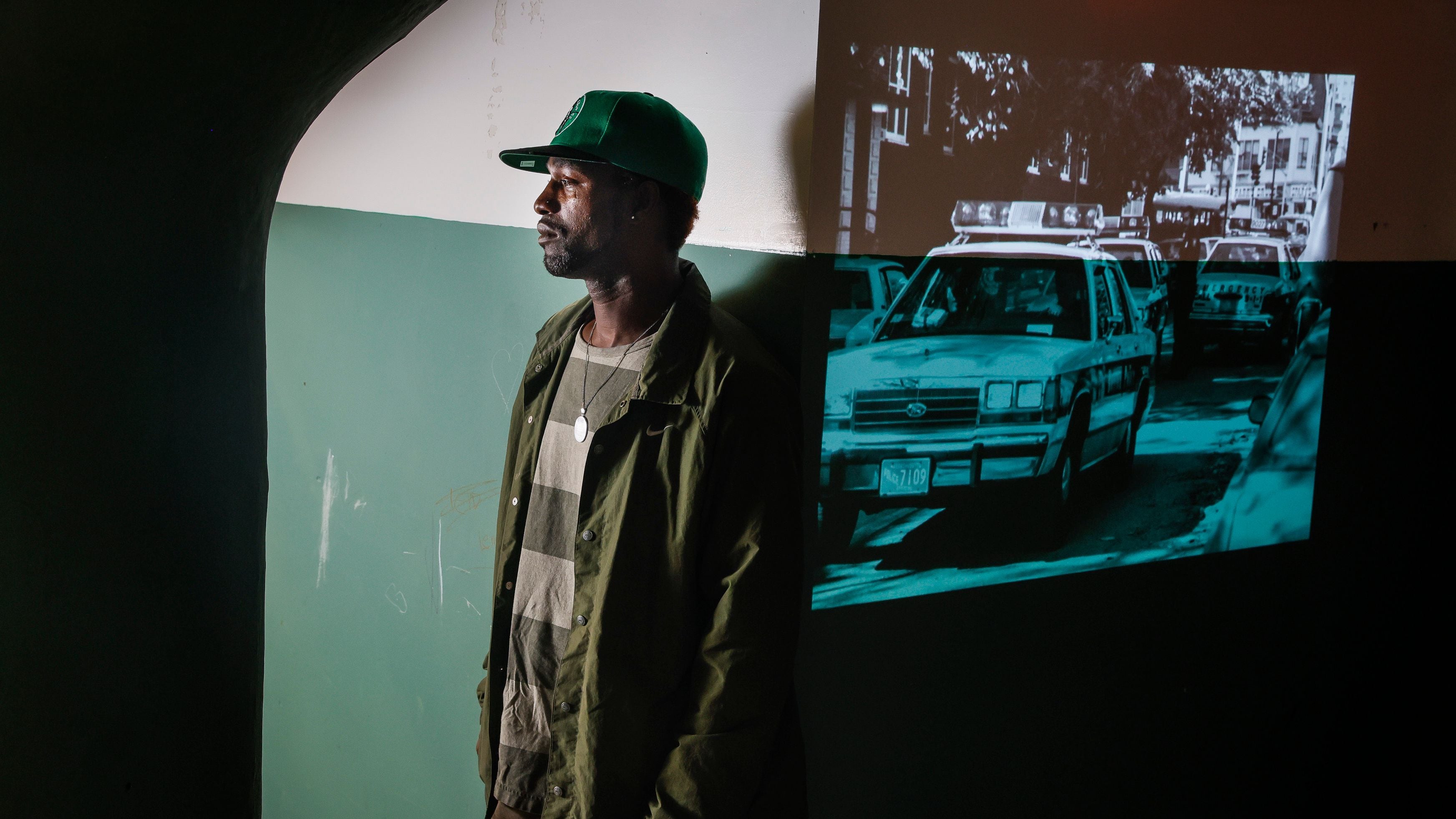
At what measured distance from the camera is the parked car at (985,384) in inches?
78.2

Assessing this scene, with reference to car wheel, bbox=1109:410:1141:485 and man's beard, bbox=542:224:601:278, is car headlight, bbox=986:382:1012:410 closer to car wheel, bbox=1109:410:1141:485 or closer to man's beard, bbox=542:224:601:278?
car wheel, bbox=1109:410:1141:485

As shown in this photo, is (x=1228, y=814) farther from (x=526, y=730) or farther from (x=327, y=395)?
(x=327, y=395)

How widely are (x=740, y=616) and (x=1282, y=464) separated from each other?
166 centimetres

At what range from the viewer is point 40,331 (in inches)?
17.9

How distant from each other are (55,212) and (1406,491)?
3.18m

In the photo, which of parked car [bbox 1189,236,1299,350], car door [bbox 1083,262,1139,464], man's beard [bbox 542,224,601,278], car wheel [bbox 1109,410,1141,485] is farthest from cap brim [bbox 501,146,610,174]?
parked car [bbox 1189,236,1299,350]

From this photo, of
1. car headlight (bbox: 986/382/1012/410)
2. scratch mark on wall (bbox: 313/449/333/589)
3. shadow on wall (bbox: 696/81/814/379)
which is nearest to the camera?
shadow on wall (bbox: 696/81/814/379)

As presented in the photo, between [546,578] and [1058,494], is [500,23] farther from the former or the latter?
[1058,494]

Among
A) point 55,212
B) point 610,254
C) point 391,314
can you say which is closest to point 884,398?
point 610,254

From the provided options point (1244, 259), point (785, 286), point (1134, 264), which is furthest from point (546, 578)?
point (1244, 259)

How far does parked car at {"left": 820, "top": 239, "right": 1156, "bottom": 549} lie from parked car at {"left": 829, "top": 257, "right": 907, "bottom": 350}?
24mm

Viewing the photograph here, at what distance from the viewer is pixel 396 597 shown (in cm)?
286

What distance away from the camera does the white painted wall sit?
1.87m

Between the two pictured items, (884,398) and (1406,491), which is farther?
(1406,491)
